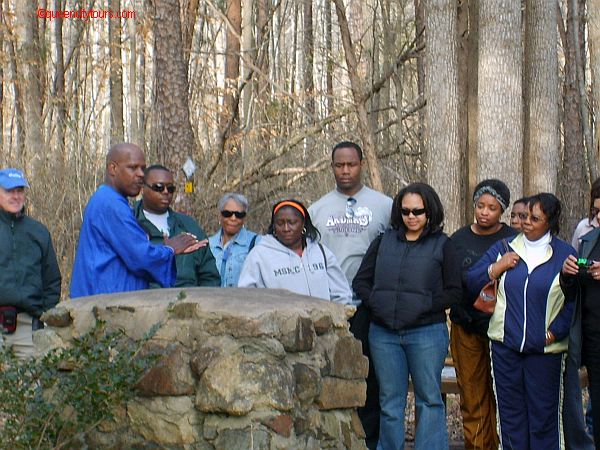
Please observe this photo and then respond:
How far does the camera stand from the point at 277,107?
15320mm

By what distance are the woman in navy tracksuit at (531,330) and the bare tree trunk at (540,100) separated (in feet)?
8.44

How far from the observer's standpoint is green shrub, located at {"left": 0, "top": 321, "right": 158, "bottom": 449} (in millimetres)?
4258

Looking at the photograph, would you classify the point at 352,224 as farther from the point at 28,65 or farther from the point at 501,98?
the point at 28,65

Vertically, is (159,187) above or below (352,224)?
above

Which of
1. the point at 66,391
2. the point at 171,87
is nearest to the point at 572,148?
the point at 171,87

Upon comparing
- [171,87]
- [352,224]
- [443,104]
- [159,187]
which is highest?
[171,87]

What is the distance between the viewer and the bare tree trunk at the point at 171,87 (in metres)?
11.1

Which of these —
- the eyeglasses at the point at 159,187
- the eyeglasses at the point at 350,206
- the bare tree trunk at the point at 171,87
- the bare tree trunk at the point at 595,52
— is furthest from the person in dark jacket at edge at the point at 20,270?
the bare tree trunk at the point at 595,52

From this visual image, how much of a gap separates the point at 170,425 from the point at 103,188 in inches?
57.1

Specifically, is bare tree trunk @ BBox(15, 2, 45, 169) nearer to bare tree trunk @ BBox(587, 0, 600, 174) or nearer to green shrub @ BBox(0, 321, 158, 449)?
bare tree trunk @ BBox(587, 0, 600, 174)

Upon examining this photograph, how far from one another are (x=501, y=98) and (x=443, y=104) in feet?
1.68

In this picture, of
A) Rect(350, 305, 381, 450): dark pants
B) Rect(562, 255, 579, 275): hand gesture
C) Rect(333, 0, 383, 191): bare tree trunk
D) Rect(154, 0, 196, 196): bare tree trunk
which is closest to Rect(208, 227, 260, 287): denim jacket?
Rect(350, 305, 381, 450): dark pants

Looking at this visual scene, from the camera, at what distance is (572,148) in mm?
13391

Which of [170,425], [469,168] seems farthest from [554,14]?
[170,425]
